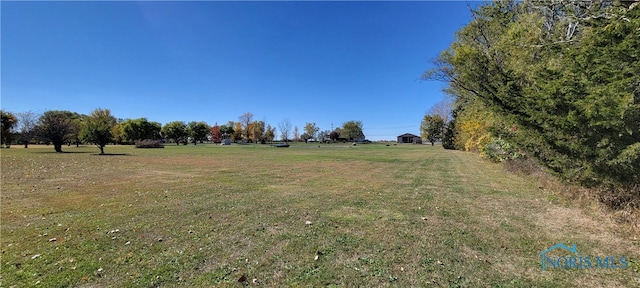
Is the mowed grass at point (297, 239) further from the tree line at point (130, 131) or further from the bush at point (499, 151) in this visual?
the tree line at point (130, 131)

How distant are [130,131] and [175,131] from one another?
14608mm

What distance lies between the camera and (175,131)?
80.9 metres

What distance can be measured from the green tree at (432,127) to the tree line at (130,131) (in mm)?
43571

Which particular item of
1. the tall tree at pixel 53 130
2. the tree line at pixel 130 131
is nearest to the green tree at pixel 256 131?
the tree line at pixel 130 131

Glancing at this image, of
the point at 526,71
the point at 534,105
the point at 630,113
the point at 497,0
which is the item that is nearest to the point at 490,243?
the point at 630,113

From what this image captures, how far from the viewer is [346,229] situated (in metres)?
4.88

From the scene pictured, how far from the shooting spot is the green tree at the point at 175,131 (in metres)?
80.5

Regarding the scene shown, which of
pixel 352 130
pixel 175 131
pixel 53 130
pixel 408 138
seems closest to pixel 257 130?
pixel 175 131

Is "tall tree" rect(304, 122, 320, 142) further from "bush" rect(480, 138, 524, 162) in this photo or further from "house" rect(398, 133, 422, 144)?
"bush" rect(480, 138, 524, 162)

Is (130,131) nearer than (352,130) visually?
Yes

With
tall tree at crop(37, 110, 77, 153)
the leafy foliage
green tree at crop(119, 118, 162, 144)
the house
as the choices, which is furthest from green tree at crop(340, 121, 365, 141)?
the leafy foliage

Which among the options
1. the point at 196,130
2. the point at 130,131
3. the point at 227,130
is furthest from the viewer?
the point at 227,130

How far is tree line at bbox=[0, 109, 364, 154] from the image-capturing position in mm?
29094

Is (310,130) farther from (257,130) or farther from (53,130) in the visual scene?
(53,130)
